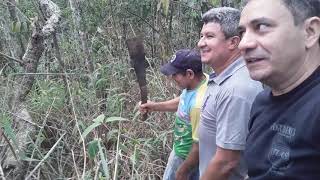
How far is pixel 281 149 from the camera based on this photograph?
4.10ft

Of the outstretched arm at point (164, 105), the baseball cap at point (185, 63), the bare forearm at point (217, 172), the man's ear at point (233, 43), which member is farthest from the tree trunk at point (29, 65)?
the man's ear at point (233, 43)

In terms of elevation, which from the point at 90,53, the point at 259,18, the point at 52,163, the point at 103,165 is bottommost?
the point at 52,163

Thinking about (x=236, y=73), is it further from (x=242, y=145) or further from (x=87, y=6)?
(x=87, y=6)

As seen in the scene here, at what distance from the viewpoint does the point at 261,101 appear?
1466 millimetres

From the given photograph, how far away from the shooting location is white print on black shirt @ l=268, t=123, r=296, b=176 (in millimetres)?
1223

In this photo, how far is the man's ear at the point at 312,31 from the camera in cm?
124

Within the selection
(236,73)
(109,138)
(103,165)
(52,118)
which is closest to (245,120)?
(236,73)

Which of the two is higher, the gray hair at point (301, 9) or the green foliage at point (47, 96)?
the gray hair at point (301, 9)

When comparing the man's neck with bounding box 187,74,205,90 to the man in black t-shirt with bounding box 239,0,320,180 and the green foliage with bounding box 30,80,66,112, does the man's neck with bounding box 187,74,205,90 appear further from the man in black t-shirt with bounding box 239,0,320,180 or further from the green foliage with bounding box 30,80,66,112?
the green foliage with bounding box 30,80,66,112

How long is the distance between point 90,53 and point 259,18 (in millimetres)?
3913

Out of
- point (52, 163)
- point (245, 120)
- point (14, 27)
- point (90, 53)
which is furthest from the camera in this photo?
point (90, 53)

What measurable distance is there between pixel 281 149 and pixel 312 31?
0.34 metres

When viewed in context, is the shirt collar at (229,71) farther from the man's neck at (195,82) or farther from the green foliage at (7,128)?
the green foliage at (7,128)

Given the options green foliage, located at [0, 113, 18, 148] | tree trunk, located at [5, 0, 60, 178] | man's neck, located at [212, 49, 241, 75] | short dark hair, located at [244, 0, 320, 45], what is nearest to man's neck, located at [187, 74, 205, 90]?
man's neck, located at [212, 49, 241, 75]
